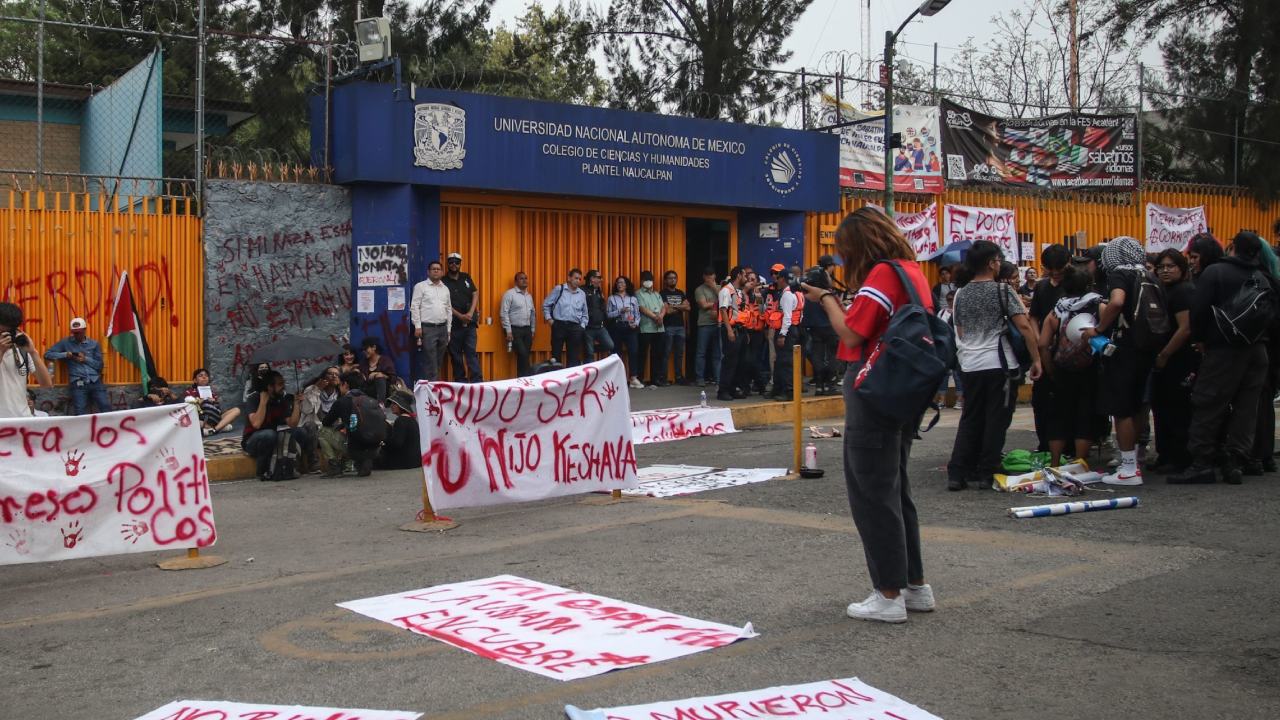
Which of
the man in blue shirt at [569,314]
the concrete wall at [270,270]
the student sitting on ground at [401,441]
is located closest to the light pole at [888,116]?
the man in blue shirt at [569,314]

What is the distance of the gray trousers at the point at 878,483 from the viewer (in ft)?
18.2

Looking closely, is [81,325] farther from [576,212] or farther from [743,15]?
[743,15]

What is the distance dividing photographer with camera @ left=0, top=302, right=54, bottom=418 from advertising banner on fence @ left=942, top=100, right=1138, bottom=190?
17.8 meters

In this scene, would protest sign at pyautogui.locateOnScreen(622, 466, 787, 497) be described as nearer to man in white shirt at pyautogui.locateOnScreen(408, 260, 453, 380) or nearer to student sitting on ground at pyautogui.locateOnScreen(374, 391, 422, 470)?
student sitting on ground at pyautogui.locateOnScreen(374, 391, 422, 470)

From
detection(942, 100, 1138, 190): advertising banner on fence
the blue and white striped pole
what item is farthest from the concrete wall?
detection(942, 100, 1138, 190): advertising banner on fence

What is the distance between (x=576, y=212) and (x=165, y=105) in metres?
6.74

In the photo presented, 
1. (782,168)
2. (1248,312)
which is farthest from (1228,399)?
(782,168)

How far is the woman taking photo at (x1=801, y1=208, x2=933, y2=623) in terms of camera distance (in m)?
5.56

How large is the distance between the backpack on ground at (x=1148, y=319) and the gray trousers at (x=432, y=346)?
944cm

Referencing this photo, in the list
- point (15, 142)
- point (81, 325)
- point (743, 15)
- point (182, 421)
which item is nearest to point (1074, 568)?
point (182, 421)

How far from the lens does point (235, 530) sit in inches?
363

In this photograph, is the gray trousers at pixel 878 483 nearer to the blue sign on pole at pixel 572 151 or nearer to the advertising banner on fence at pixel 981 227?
the blue sign on pole at pixel 572 151

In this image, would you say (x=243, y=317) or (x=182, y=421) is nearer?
(x=182, y=421)

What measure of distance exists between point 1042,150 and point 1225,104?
19.2 ft
